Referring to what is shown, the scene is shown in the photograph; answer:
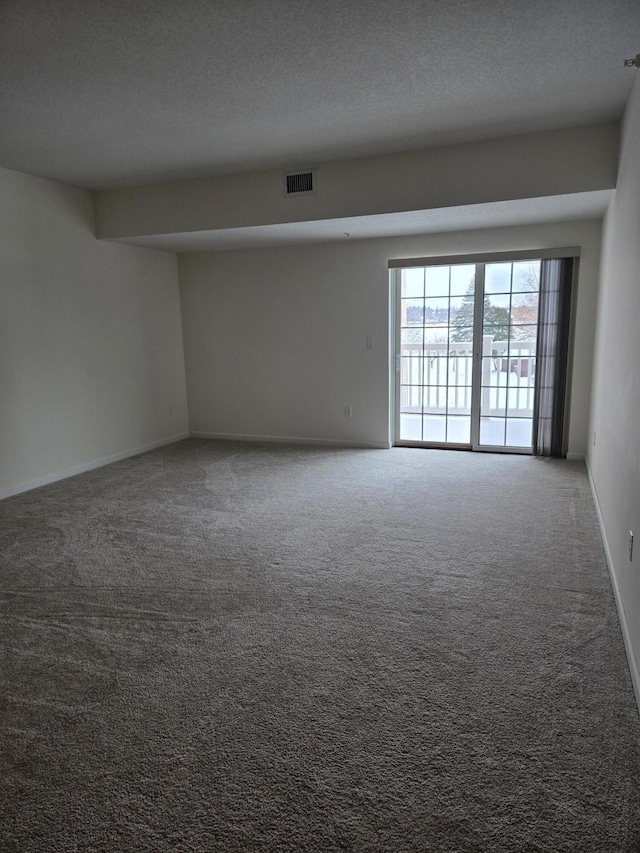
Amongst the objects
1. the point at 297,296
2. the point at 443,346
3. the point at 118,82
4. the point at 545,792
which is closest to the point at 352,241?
the point at 297,296

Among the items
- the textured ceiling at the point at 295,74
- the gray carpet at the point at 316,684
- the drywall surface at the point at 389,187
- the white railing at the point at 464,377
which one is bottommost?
the gray carpet at the point at 316,684

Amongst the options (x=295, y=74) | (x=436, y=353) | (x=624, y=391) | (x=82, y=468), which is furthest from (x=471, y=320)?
(x=82, y=468)

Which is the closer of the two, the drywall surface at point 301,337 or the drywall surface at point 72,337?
the drywall surface at point 72,337

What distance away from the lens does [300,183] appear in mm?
4477

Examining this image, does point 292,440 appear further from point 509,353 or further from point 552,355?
point 552,355

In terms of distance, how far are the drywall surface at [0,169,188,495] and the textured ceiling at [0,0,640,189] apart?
2.27 ft

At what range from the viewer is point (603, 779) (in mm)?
1602


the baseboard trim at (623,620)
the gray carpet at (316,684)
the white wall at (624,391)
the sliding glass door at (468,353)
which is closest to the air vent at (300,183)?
the sliding glass door at (468,353)

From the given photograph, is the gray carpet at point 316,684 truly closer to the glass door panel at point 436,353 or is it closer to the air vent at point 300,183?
the glass door panel at point 436,353

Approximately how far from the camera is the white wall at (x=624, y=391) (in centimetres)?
228

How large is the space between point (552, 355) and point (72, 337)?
4.55 meters

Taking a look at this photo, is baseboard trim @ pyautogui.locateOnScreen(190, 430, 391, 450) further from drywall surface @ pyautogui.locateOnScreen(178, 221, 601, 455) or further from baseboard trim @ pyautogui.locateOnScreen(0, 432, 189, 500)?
baseboard trim @ pyautogui.locateOnScreen(0, 432, 189, 500)

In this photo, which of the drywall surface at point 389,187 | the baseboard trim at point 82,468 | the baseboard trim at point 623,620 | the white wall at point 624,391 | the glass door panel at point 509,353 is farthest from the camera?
the glass door panel at point 509,353

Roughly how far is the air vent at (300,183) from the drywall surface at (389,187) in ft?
0.16
